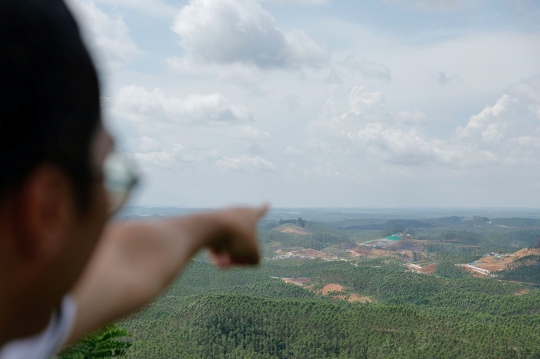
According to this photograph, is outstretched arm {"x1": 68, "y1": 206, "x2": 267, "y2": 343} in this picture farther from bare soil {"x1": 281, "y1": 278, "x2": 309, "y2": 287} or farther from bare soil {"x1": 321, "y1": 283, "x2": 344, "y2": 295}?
bare soil {"x1": 281, "y1": 278, "x2": 309, "y2": 287}

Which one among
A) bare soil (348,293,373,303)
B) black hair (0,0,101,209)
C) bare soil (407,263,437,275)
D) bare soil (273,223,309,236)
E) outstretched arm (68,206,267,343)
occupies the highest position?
black hair (0,0,101,209)

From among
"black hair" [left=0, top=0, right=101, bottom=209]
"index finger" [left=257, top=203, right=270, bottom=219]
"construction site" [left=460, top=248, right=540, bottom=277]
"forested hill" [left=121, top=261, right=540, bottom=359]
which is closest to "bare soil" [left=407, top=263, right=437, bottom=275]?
"construction site" [left=460, top=248, right=540, bottom=277]

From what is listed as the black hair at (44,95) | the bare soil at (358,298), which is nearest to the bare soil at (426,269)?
the bare soil at (358,298)

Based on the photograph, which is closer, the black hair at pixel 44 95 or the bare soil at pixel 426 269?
the black hair at pixel 44 95

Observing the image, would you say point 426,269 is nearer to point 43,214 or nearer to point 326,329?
point 326,329

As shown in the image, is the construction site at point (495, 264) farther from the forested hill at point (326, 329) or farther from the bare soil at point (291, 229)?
the bare soil at point (291, 229)

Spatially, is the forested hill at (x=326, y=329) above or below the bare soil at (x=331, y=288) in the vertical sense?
above

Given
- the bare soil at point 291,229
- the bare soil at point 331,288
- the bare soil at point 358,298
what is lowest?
the bare soil at point 358,298

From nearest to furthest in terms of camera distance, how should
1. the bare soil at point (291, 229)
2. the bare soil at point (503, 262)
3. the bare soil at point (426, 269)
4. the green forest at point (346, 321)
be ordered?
the green forest at point (346, 321) < the bare soil at point (503, 262) < the bare soil at point (426, 269) < the bare soil at point (291, 229)
